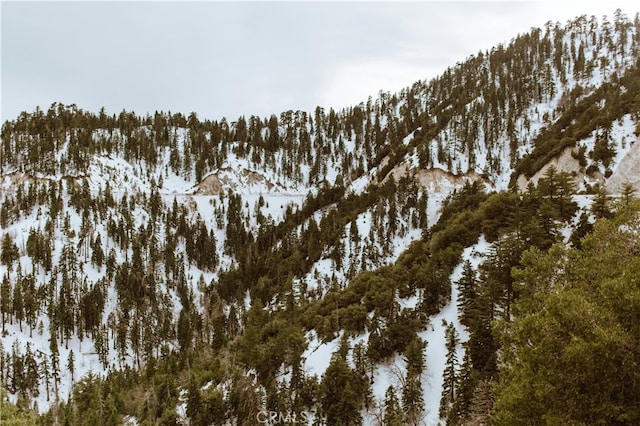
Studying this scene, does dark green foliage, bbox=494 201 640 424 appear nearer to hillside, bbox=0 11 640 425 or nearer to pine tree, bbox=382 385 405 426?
hillside, bbox=0 11 640 425

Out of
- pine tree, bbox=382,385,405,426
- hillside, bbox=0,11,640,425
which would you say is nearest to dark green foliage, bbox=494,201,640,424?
hillside, bbox=0,11,640,425

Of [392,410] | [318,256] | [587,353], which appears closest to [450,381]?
[392,410]

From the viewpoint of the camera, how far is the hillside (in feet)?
150

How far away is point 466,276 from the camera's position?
50250 millimetres

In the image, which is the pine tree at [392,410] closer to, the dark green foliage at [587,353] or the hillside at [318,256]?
the hillside at [318,256]

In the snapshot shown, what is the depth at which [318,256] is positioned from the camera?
118 m

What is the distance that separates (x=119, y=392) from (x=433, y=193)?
99.2m

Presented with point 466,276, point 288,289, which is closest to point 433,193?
point 288,289

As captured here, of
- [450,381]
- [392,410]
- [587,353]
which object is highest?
[587,353]

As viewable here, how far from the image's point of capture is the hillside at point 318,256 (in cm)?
4578

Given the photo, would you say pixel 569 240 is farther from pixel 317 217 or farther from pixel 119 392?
pixel 317 217

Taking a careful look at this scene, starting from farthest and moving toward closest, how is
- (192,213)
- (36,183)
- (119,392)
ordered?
(192,213) < (36,183) < (119,392)

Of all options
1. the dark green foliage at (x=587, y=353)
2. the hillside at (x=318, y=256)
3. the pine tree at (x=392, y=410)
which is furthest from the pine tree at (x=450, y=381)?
the dark green foliage at (x=587, y=353)

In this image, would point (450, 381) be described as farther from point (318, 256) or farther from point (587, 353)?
point (318, 256)
